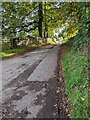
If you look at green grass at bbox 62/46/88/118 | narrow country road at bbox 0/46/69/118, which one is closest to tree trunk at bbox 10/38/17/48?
narrow country road at bbox 0/46/69/118

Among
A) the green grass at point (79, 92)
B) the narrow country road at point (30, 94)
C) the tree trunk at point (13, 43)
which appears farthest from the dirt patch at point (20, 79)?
the tree trunk at point (13, 43)

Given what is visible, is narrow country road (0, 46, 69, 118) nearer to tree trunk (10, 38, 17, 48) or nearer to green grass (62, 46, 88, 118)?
green grass (62, 46, 88, 118)

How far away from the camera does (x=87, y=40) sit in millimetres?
7617

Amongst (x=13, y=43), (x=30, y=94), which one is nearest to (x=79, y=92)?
(x=30, y=94)

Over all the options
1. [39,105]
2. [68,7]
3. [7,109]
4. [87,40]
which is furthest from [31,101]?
[68,7]

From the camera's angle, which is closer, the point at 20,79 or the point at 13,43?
the point at 20,79

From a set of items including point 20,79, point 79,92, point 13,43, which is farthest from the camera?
point 13,43

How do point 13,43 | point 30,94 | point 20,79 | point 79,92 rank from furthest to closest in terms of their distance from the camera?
1. point 13,43
2. point 20,79
3. point 30,94
4. point 79,92

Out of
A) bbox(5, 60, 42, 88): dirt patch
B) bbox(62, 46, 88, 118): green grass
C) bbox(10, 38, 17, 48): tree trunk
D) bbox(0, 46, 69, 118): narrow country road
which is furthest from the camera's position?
bbox(10, 38, 17, 48): tree trunk

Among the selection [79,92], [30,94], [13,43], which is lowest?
[30,94]

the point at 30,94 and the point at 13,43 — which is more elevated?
the point at 13,43

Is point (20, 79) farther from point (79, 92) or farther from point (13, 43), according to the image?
point (13, 43)

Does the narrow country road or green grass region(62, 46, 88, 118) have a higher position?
green grass region(62, 46, 88, 118)

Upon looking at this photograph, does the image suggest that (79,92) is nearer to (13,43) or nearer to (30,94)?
(30,94)
